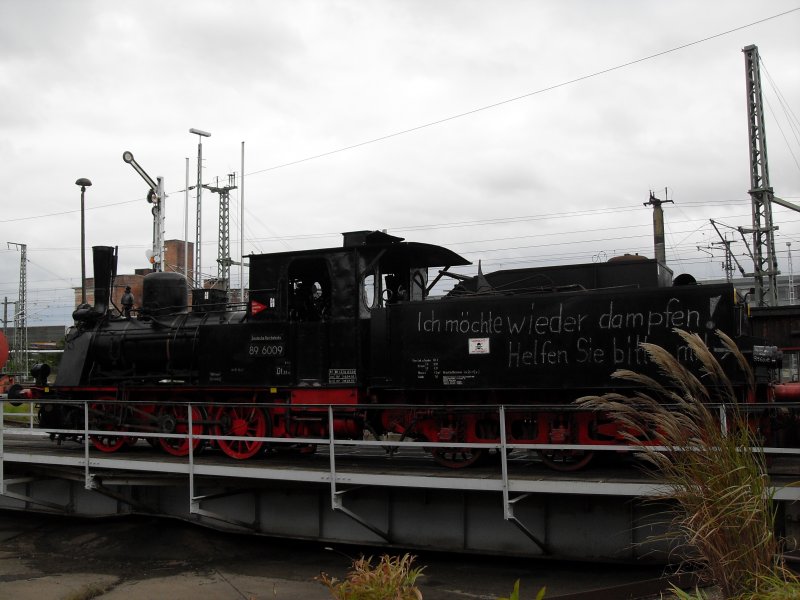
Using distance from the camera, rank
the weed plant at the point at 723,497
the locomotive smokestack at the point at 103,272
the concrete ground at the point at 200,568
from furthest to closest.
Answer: the locomotive smokestack at the point at 103,272 < the concrete ground at the point at 200,568 < the weed plant at the point at 723,497

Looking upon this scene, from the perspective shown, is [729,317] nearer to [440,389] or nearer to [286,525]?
[440,389]

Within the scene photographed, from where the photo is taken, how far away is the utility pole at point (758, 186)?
68.3 ft

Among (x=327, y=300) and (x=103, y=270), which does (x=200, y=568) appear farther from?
(x=103, y=270)

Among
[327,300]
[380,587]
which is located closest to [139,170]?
[327,300]

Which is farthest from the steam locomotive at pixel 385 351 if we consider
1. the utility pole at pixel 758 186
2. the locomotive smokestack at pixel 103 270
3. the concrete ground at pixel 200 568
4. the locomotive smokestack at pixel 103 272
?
the utility pole at pixel 758 186

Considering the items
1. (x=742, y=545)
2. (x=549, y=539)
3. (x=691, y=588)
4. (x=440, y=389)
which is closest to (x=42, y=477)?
(x=440, y=389)

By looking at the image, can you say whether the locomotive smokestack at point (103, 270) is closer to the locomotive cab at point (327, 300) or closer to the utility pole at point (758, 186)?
the locomotive cab at point (327, 300)

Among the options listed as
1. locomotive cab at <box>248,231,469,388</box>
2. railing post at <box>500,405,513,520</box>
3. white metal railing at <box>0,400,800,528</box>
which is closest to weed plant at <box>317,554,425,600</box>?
white metal railing at <box>0,400,800,528</box>

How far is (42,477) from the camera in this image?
12.7 metres

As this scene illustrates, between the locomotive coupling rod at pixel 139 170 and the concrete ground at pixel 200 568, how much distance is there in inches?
640

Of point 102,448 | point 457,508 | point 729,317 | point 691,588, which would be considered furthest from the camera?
point 102,448

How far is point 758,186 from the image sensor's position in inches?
833

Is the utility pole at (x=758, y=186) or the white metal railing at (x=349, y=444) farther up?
the utility pole at (x=758, y=186)

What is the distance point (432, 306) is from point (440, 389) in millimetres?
1132
